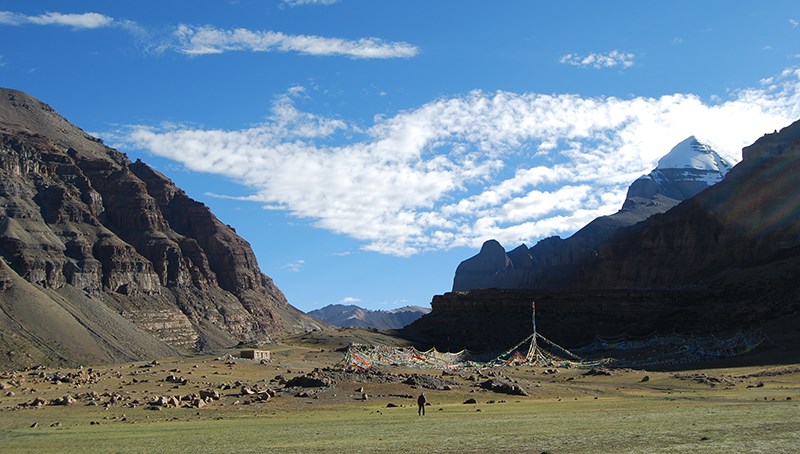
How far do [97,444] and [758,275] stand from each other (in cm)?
11606

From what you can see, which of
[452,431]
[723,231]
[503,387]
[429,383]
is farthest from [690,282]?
[452,431]

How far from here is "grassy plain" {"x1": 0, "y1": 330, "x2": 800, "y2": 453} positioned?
24797mm

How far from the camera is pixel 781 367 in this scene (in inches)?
2734

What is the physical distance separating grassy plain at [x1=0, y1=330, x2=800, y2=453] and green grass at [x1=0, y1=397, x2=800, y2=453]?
2.2 inches

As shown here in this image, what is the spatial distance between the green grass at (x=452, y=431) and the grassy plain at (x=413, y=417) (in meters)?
0.06

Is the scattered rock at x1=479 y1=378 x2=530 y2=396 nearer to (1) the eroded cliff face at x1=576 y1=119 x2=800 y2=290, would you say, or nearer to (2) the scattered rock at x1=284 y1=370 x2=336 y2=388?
(2) the scattered rock at x1=284 y1=370 x2=336 y2=388

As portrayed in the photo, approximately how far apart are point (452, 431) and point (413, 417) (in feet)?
27.7

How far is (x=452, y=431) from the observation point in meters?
29.5

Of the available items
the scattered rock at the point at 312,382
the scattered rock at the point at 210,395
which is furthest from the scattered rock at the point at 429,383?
the scattered rock at the point at 210,395

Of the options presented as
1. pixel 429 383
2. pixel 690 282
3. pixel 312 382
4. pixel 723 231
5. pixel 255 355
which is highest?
pixel 723 231

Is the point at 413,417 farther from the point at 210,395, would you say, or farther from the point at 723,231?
the point at 723,231

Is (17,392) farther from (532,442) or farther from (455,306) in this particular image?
(455,306)

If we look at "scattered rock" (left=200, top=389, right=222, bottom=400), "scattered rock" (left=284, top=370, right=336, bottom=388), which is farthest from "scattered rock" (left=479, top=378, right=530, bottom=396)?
"scattered rock" (left=200, top=389, right=222, bottom=400)

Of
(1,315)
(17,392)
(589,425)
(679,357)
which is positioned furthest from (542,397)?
(1,315)
